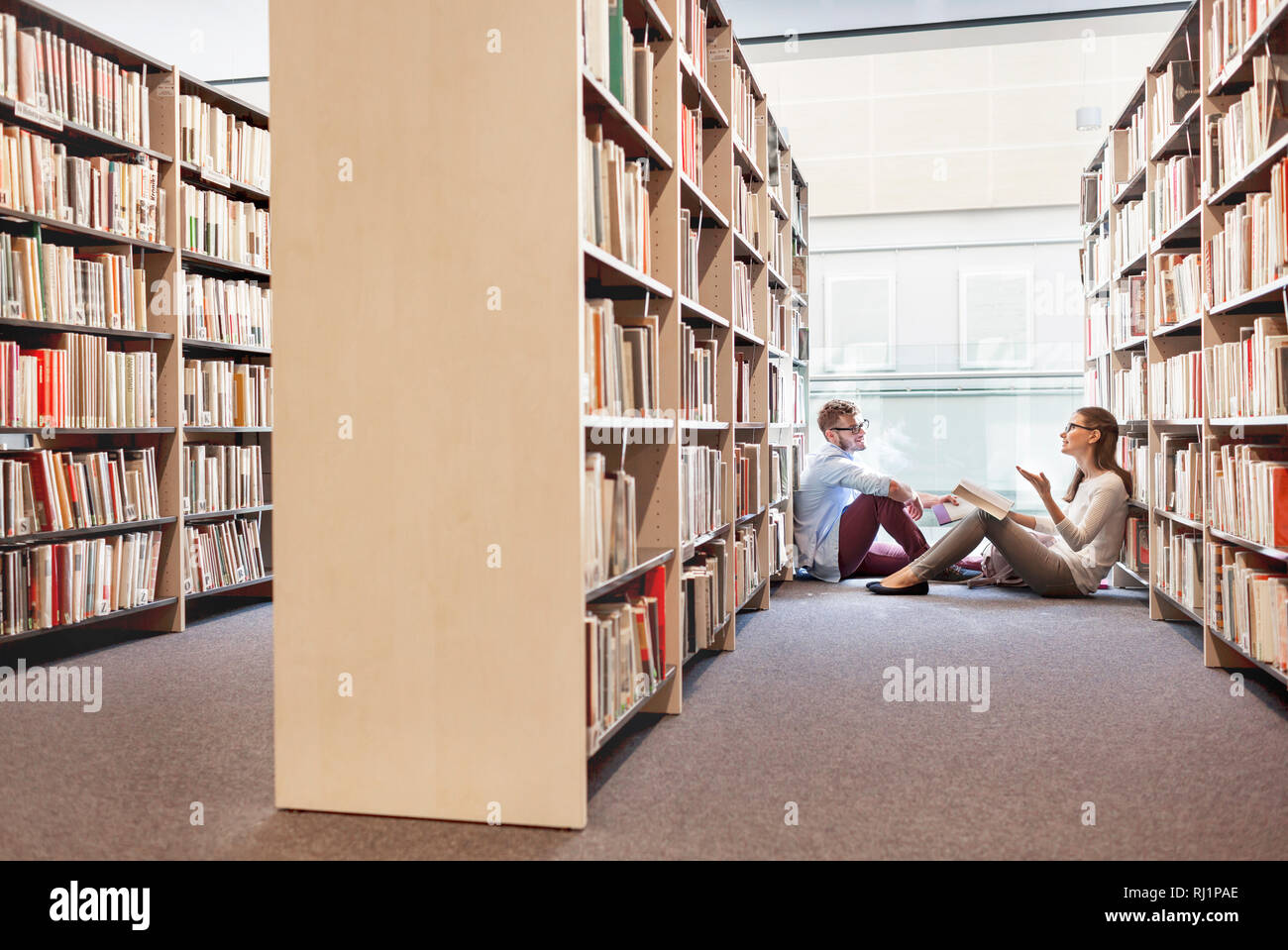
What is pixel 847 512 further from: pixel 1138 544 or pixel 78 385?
pixel 78 385

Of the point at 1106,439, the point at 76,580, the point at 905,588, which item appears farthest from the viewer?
the point at 905,588

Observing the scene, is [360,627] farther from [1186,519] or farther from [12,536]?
[1186,519]

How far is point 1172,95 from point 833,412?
2.56 m

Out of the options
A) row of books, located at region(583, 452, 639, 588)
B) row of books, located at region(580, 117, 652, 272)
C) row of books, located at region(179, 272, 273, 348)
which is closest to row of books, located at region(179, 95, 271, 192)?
row of books, located at region(179, 272, 273, 348)

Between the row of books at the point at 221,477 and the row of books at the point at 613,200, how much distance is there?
2.65 m

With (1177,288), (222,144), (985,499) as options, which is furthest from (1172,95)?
(222,144)

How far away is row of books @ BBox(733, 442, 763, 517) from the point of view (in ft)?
14.3

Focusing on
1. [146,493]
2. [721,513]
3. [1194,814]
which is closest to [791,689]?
[721,513]

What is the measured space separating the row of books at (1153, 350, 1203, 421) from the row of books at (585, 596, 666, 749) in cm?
243

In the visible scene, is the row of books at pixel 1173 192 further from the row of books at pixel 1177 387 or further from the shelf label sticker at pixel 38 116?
the shelf label sticker at pixel 38 116

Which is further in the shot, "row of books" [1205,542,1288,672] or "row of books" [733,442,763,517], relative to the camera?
"row of books" [733,442,763,517]

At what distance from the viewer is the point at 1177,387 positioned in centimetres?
440

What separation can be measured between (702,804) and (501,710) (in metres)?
0.52

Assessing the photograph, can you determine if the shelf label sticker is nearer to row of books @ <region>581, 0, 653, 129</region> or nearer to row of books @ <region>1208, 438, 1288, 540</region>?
row of books @ <region>581, 0, 653, 129</region>
